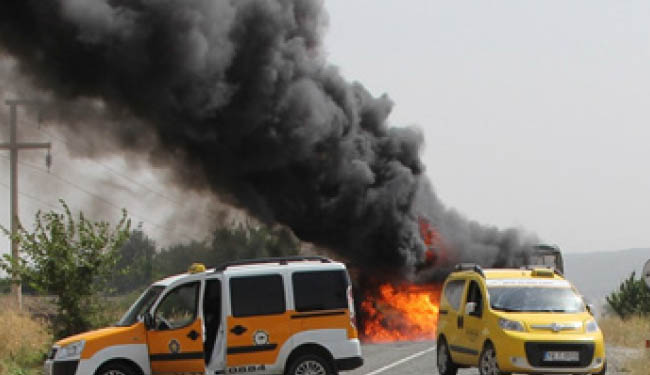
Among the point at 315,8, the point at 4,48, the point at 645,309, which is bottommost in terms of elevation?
the point at 645,309

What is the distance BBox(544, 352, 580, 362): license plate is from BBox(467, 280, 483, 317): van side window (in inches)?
56.5

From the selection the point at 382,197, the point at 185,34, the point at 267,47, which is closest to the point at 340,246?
the point at 382,197

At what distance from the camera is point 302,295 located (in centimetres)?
1522

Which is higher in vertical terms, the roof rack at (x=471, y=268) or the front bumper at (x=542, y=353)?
the roof rack at (x=471, y=268)

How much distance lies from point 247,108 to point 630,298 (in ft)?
65.7

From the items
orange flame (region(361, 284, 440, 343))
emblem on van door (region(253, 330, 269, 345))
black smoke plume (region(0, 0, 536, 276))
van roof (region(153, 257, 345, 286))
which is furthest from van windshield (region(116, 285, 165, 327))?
orange flame (region(361, 284, 440, 343))

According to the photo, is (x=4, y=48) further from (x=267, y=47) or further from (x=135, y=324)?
(x=135, y=324)

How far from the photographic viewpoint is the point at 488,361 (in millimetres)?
16172

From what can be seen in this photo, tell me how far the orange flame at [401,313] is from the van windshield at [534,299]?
16505mm

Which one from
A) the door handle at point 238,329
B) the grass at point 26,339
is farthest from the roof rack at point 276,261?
the grass at point 26,339

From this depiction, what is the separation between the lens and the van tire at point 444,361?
1792cm

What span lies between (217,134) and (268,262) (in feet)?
57.0

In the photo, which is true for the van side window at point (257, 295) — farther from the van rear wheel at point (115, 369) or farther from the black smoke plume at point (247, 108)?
the black smoke plume at point (247, 108)

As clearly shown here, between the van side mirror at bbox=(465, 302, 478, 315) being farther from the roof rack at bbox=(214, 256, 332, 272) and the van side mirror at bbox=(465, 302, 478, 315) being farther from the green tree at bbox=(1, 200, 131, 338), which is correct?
the green tree at bbox=(1, 200, 131, 338)
